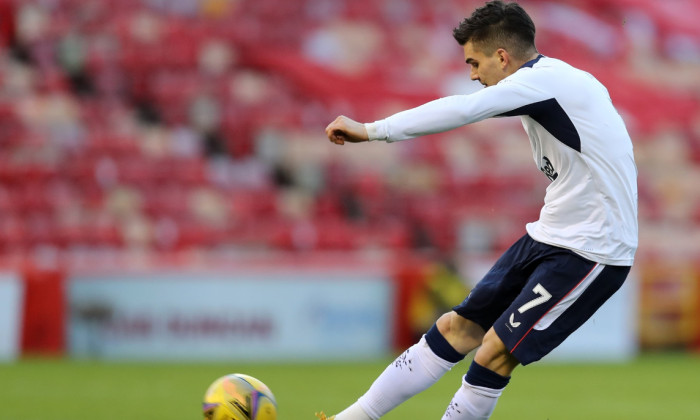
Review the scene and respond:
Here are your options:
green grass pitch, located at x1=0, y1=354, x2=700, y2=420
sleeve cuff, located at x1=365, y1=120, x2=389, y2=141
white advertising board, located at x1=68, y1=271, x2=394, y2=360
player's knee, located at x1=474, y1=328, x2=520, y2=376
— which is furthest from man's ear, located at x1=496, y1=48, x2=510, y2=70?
white advertising board, located at x1=68, y1=271, x2=394, y2=360

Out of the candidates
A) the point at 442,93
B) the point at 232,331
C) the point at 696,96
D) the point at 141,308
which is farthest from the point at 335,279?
the point at 696,96

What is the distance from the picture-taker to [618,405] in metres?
8.32

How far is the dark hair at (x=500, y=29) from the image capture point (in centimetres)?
462

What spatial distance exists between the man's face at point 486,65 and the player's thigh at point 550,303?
78 centimetres

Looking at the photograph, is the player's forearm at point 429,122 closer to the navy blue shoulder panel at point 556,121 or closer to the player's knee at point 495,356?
the navy blue shoulder panel at point 556,121

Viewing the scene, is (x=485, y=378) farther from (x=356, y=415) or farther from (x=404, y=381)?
(x=356, y=415)

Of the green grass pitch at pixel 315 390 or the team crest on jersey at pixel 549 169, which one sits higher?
the team crest on jersey at pixel 549 169

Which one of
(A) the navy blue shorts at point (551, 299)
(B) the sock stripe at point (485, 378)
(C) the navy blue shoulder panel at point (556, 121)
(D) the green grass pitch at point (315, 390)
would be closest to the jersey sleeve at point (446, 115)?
(C) the navy blue shoulder panel at point (556, 121)

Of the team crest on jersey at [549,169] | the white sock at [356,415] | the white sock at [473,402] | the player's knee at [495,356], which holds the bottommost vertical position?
the white sock at [356,415]

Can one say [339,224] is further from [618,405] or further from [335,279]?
[618,405]

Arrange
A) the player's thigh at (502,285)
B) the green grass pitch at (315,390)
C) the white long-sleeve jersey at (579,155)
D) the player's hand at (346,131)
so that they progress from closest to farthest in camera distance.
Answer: the player's hand at (346,131) < the white long-sleeve jersey at (579,155) < the player's thigh at (502,285) < the green grass pitch at (315,390)

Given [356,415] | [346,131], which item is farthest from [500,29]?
[356,415]

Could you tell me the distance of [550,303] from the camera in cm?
459

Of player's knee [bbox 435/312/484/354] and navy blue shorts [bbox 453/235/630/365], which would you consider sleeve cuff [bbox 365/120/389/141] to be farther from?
player's knee [bbox 435/312/484/354]
